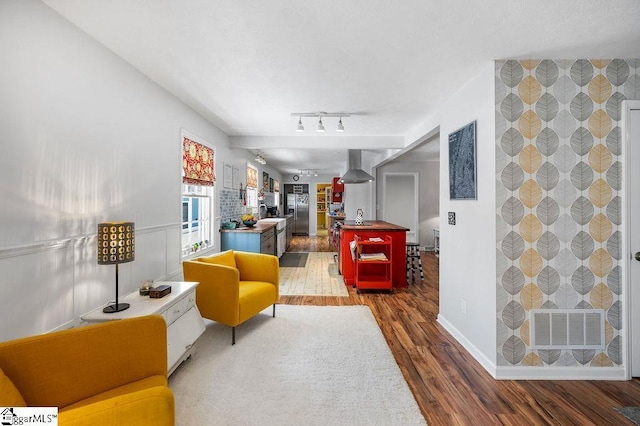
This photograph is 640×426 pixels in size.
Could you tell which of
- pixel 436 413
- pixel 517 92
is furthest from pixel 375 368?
pixel 517 92

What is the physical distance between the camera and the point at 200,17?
1.68m

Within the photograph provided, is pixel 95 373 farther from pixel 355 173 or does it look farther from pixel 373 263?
pixel 355 173

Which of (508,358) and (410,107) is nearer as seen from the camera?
(508,358)

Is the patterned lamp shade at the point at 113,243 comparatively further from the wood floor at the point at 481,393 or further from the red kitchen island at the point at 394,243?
the red kitchen island at the point at 394,243

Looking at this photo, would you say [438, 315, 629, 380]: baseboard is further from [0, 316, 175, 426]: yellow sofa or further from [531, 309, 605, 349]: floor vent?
[0, 316, 175, 426]: yellow sofa

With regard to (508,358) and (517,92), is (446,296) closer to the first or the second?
(508,358)

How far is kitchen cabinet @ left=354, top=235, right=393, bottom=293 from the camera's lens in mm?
4008

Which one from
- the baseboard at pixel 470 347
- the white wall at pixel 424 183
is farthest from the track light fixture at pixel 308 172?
the baseboard at pixel 470 347

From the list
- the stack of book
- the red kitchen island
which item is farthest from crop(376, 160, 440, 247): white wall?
the stack of book

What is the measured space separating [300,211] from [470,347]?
838 centimetres

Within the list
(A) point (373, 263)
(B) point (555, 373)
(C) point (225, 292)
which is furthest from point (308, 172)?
(B) point (555, 373)

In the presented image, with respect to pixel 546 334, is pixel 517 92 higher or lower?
higher

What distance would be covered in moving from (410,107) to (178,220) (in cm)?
297

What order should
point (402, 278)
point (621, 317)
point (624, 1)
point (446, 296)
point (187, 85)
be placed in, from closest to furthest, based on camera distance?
point (624, 1) < point (621, 317) < point (187, 85) < point (446, 296) < point (402, 278)
